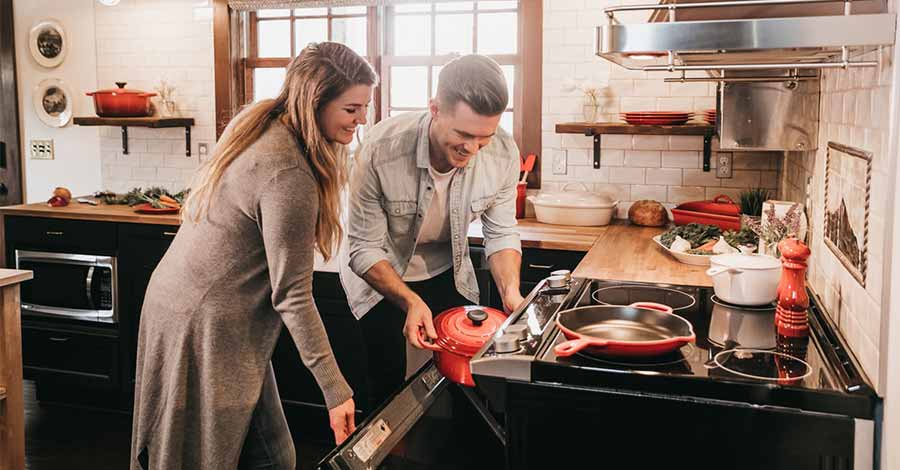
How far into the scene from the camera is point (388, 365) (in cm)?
280

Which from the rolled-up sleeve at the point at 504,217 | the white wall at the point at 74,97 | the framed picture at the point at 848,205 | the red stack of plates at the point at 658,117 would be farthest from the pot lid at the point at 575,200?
the white wall at the point at 74,97

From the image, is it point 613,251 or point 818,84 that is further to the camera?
point 613,251

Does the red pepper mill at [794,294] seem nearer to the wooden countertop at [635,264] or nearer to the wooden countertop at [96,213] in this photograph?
the wooden countertop at [635,264]

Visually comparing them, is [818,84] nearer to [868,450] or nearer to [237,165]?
[868,450]

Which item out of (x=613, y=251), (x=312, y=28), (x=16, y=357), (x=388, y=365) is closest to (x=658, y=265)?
(x=613, y=251)

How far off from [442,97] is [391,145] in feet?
1.20

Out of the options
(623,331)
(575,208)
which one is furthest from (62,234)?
(623,331)

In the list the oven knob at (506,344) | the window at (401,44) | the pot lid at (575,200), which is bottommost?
the oven knob at (506,344)

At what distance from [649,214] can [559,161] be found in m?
0.59

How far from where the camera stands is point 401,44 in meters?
4.61

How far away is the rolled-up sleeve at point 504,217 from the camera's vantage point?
113 inches

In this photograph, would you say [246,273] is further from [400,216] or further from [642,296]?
[642,296]

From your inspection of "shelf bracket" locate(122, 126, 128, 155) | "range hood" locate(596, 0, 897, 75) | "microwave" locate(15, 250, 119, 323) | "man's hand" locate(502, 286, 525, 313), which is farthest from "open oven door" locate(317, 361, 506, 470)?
"shelf bracket" locate(122, 126, 128, 155)

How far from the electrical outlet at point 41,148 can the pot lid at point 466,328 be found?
4092 mm
